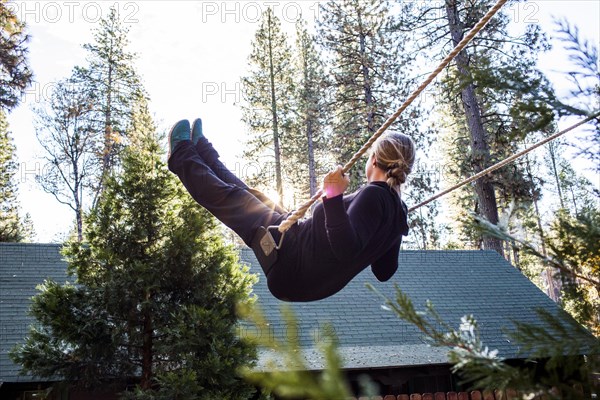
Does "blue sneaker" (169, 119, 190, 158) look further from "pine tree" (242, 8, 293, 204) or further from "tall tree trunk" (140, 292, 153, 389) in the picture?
"pine tree" (242, 8, 293, 204)

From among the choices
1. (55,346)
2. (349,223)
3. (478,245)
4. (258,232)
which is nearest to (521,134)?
(349,223)

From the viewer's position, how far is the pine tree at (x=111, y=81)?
22516 mm

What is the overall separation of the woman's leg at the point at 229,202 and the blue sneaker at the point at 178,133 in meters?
0.19

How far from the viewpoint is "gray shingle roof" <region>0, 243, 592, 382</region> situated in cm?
927

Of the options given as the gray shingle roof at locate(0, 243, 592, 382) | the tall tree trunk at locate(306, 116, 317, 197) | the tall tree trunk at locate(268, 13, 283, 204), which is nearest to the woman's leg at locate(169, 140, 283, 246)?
the gray shingle roof at locate(0, 243, 592, 382)

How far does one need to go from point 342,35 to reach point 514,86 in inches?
774

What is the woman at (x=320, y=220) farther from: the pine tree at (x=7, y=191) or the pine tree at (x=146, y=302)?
the pine tree at (x=7, y=191)

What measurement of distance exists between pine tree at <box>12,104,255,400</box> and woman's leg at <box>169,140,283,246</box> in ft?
10.3

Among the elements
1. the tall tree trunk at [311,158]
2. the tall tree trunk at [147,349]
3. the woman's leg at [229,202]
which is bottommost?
the tall tree trunk at [147,349]

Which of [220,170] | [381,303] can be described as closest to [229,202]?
[220,170]

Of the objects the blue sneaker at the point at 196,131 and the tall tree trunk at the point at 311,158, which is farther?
the tall tree trunk at the point at 311,158

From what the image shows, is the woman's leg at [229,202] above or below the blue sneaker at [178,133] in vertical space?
below

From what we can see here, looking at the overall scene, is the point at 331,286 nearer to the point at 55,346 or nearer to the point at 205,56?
the point at 55,346

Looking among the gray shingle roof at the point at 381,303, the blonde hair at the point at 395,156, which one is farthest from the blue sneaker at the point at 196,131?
the gray shingle roof at the point at 381,303
